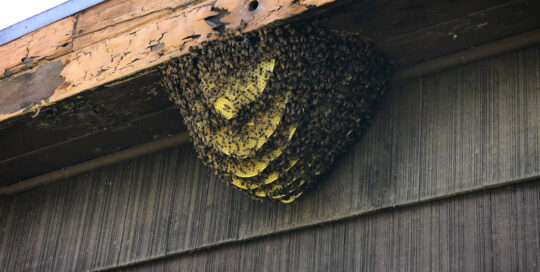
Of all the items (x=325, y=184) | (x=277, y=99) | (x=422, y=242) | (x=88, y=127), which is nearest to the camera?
(x=422, y=242)

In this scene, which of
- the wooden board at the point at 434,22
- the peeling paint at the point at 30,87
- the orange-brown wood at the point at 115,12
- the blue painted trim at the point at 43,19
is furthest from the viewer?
the blue painted trim at the point at 43,19

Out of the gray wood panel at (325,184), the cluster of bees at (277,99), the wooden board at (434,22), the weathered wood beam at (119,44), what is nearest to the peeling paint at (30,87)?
the weathered wood beam at (119,44)

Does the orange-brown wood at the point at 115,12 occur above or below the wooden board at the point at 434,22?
above

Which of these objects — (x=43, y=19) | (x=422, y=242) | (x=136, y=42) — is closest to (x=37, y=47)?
(x=43, y=19)

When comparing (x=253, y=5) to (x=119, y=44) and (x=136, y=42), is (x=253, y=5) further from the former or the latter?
(x=119, y=44)

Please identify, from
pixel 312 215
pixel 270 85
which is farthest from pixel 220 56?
pixel 312 215

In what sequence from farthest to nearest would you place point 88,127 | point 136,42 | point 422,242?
point 88,127 < point 136,42 < point 422,242

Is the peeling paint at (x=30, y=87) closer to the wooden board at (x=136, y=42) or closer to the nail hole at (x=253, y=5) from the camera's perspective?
the wooden board at (x=136, y=42)
